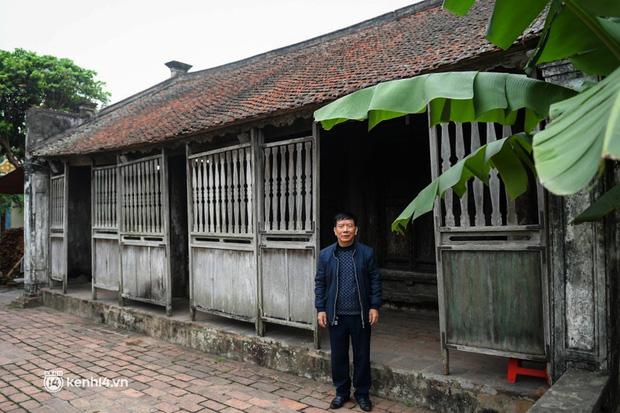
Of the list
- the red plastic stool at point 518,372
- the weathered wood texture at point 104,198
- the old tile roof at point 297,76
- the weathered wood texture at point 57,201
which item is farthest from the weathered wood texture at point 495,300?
the weathered wood texture at point 57,201

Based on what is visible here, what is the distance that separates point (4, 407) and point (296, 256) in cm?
341

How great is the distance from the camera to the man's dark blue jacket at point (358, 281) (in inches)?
174

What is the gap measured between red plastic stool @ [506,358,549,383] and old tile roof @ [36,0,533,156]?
106 inches

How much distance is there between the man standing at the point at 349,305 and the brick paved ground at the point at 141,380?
0.27 m

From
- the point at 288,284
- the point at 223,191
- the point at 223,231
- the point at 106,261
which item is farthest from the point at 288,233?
the point at 106,261

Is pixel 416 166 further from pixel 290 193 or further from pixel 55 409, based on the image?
pixel 55 409

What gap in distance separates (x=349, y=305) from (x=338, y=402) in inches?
36.6

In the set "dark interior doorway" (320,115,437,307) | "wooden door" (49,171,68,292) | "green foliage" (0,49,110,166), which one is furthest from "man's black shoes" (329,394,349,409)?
"green foliage" (0,49,110,166)

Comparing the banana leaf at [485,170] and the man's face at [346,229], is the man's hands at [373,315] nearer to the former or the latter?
the man's face at [346,229]

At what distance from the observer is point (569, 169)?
133 centimetres

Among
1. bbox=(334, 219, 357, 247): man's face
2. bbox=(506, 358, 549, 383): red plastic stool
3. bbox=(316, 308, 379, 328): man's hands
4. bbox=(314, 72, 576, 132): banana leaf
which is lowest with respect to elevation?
bbox=(506, 358, 549, 383): red plastic stool

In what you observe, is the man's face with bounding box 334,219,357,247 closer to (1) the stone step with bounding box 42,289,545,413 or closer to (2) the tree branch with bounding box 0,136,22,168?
(1) the stone step with bounding box 42,289,545,413

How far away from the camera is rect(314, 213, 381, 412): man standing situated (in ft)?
14.4

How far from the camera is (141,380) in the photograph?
17.7 feet
